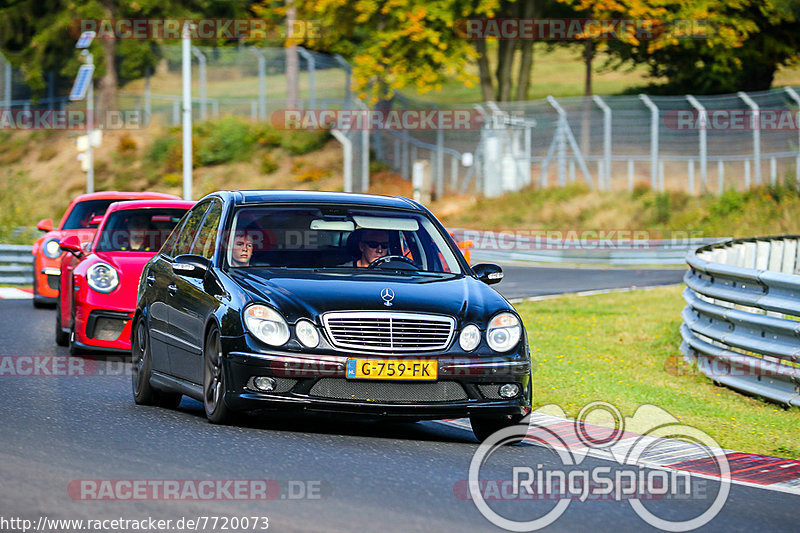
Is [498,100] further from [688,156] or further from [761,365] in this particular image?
[761,365]

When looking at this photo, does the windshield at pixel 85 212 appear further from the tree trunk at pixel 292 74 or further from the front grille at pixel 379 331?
the tree trunk at pixel 292 74

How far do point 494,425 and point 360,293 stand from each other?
47.2 inches

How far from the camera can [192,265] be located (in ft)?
30.7

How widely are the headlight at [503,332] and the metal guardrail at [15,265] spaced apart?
17.8 m

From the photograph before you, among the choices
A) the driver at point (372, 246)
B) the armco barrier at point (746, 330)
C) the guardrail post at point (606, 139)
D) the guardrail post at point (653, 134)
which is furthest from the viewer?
the guardrail post at point (606, 139)

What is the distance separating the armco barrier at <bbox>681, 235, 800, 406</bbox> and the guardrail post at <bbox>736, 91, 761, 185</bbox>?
2479 centimetres

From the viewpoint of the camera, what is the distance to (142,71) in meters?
60.0

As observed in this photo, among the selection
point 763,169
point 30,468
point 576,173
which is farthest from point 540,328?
point 576,173

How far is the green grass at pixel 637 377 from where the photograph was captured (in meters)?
9.88

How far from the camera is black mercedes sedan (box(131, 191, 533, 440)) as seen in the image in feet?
27.4

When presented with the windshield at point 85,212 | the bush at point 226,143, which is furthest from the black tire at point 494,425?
the bush at point 226,143

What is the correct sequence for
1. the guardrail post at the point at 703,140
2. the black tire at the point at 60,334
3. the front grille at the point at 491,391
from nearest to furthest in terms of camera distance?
1. the front grille at the point at 491,391
2. the black tire at the point at 60,334
3. the guardrail post at the point at 703,140

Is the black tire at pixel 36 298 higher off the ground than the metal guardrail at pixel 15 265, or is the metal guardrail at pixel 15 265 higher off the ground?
the black tire at pixel 36 298

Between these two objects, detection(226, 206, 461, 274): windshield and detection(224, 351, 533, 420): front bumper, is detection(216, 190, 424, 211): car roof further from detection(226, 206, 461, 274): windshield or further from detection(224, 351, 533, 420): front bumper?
detection(224, 351, 533, 420): front bumper
